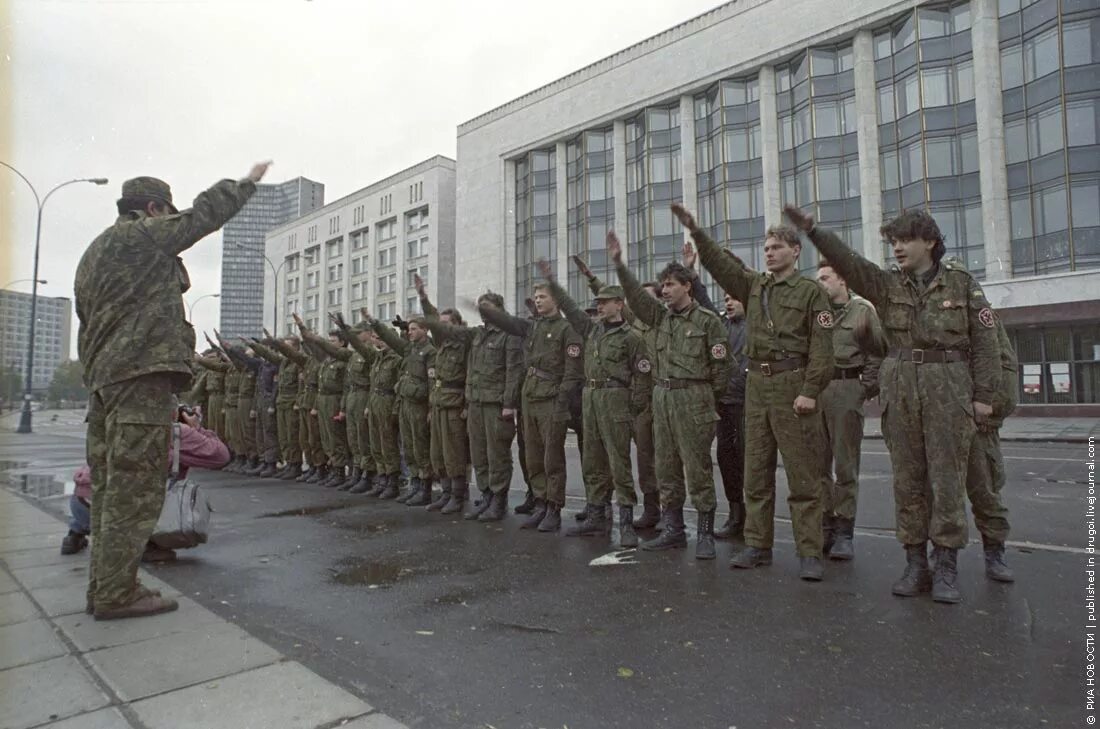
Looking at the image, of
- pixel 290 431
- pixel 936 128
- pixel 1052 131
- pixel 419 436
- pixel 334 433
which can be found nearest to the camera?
pixel 419 436

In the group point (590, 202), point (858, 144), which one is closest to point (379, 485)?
point (858, 144)

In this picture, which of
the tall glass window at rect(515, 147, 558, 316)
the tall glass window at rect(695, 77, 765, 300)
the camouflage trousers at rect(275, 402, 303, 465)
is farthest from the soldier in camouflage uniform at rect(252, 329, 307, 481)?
the tall glass window at rect(515, 147, 558, 316)

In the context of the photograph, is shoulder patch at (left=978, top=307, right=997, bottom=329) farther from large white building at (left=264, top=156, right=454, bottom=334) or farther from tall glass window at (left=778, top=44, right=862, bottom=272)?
large white building at (left=264, top=156, right=454, bottom=334)

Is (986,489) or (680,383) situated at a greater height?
(680,383)

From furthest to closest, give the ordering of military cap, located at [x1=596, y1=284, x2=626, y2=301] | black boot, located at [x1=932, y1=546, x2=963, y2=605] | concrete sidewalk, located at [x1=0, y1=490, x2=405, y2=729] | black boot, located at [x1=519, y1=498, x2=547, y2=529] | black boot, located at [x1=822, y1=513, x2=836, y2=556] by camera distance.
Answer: black boot, located at [x1=519, y1=498, x2=547, y2=529] < military cap, located at [x1=596, y1=284, x2=626, y2=301] < black boot, located at [x1=822, y1=513, x2=836, y2=556] < black boot, located at [x1=932, y1=546, x2=963, y2=605] < concrete sidewalk, located at [x1=0, y1=490, x2=405, y2=729]

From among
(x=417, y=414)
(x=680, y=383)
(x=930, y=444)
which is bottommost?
(x=930, y=444)

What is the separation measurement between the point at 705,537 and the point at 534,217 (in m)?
37.1

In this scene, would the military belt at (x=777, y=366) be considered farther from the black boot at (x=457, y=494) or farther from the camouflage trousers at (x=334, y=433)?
the camouflage trousers at (x=334, y=433)

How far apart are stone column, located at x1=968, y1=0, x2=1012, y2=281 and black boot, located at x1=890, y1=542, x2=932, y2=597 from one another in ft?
80.4

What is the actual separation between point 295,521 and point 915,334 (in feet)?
17.3

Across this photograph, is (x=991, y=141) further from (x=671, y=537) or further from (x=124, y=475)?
(x=124, y=475)

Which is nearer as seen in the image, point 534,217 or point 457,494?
point 457,494

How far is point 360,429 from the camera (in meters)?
8.20

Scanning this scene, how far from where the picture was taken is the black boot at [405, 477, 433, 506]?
23.6ft
